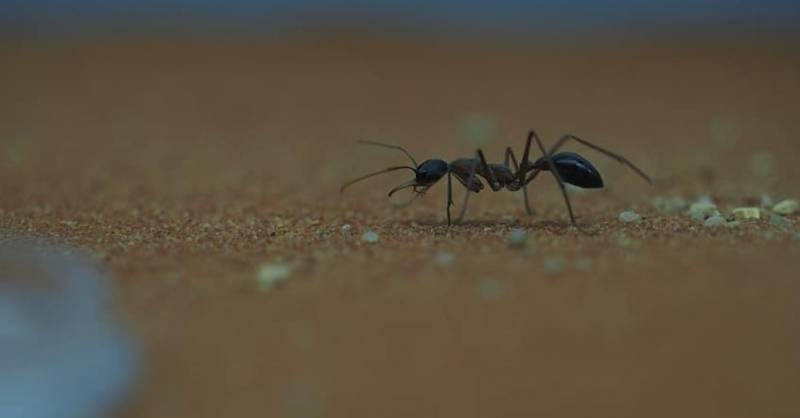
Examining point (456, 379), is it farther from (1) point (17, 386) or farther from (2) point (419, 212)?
(2) point (419, 212)

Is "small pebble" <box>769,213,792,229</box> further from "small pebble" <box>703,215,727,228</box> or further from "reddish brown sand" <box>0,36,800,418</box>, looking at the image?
"small pebble" <box>703,215,727,228</box>

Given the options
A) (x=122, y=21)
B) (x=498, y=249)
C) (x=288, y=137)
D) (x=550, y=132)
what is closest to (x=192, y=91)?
(x=288, y=137)

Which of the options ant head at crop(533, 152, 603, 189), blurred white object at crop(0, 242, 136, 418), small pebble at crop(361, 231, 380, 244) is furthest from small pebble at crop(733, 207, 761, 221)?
blurred white object at crop(0, 242, 136, 418)

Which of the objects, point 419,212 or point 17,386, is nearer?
point 17,386

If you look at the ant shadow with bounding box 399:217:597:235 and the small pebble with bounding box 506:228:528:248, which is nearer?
the small pebble with bounding box 506:228:528:248

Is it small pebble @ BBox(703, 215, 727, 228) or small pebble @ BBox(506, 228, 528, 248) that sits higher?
small pebble @ BBox(703, 215, 727, 228)

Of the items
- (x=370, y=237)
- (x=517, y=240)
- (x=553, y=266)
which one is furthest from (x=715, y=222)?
(x=370, y=237)

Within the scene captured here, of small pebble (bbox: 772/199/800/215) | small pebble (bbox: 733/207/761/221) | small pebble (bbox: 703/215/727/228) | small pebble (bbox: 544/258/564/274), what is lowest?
small pebble (bbox: 544/258/564/274)
